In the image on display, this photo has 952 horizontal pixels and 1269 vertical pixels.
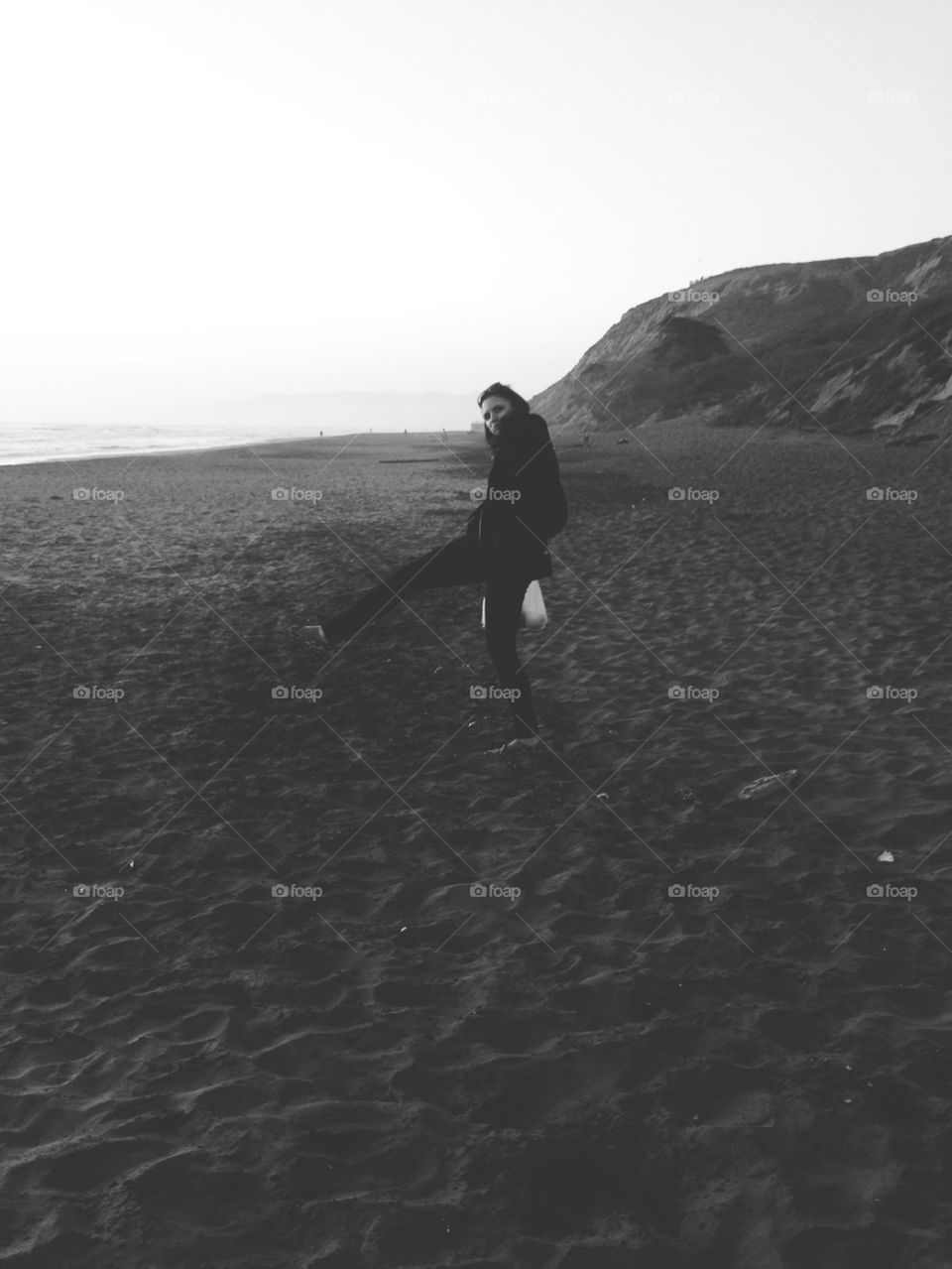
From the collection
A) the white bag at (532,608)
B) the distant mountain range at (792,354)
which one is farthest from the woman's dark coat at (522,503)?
the distant mountain range at (792,354)

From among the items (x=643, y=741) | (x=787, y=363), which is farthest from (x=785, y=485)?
(x=787, y=363)

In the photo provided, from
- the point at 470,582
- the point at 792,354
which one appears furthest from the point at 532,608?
the point at 792,354

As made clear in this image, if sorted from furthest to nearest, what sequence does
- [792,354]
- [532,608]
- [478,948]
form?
[792,354] → [532,608] → [478,948]

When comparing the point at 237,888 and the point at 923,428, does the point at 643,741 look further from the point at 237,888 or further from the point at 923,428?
the point at 923,428

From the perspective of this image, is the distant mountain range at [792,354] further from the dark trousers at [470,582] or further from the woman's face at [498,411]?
the dark trousers at [470,582]

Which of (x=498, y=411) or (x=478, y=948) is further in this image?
(x=498, y=411)

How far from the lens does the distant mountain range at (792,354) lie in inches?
2061

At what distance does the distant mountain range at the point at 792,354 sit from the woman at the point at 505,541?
21125mm

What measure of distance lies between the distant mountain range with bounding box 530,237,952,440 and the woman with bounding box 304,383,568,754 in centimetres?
2113

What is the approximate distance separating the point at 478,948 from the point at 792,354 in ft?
305

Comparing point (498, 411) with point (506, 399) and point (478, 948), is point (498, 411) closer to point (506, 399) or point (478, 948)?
point (506, 399)

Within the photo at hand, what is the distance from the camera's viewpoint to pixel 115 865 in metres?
7.04

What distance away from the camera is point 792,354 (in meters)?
89.1

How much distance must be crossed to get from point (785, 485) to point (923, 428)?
19.1 meters
